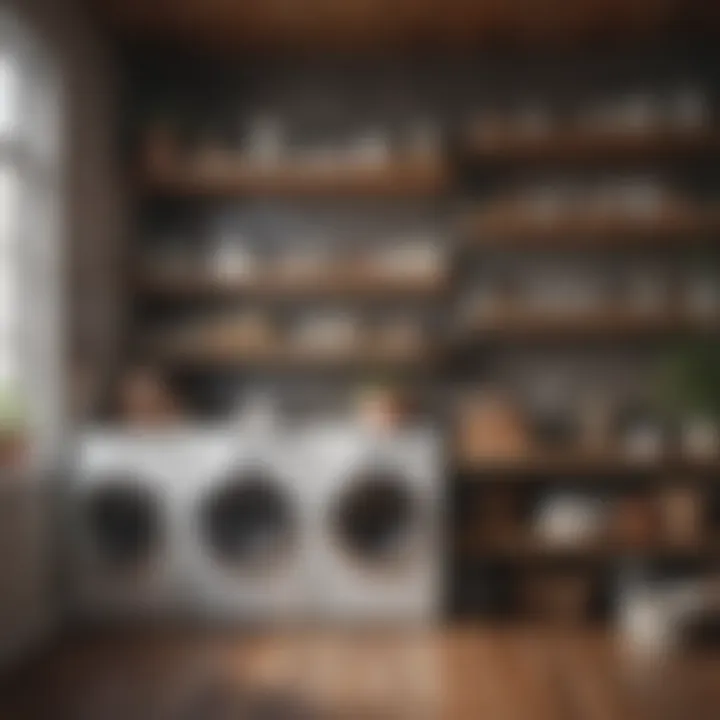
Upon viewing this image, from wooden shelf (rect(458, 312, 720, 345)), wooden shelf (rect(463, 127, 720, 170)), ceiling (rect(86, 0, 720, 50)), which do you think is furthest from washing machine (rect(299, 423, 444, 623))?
ceiling (rect(86, 0, 720, 50))

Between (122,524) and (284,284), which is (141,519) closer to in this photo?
(122,524)

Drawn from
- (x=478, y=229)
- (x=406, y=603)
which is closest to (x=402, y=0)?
(x=478, y=229)

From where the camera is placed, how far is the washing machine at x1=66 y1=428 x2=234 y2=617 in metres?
4.99

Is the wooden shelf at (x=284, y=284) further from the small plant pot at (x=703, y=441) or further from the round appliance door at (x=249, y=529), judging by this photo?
the small plant pot at (x=703, y=441)

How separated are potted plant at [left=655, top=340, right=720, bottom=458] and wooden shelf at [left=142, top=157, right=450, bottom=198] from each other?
1.31 metres

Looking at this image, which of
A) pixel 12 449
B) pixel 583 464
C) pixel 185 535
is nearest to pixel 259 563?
pixel 185 535

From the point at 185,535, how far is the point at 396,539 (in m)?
0.84

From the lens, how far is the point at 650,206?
5473 millimetres

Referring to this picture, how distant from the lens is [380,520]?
16.6 feet

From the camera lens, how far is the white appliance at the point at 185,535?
197 inches

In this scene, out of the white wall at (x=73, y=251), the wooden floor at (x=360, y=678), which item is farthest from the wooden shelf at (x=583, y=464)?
the white wall at (x=73, y=251)

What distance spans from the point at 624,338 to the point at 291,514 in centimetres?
178

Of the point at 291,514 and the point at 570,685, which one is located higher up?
the point at 291,514

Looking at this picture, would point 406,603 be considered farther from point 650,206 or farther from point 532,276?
point 650,206
